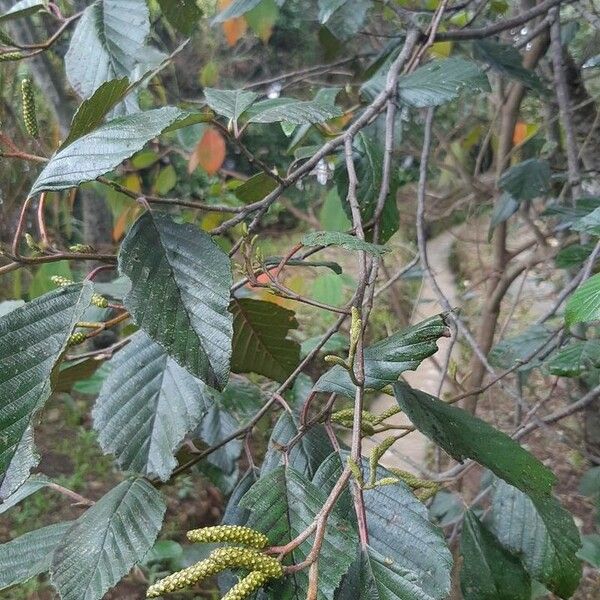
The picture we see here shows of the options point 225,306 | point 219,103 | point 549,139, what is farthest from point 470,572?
point 549,139

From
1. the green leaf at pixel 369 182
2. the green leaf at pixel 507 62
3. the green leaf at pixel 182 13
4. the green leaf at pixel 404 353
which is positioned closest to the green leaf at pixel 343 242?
the green leaf at pixel 404 353

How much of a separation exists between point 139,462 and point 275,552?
234mm

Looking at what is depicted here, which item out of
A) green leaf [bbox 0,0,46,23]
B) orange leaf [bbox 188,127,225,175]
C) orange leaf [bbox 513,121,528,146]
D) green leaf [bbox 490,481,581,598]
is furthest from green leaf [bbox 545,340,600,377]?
orange leaf [bbox 513,121,528,146]

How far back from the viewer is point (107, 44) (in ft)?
2.32

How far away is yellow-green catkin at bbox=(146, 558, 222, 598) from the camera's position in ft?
0.89

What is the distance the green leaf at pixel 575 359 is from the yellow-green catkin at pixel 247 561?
1.74 feet

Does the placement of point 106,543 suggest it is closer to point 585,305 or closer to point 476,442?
point 476,442

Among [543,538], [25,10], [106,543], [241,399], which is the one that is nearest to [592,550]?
[543,538]

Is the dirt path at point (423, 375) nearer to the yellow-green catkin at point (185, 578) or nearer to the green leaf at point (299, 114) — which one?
the green leaf at point (299, 114)

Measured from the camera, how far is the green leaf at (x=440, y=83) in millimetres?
700

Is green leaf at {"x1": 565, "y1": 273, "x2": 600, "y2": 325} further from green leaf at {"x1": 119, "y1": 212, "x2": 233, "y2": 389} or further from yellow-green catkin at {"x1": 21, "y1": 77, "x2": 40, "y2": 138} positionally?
yellow-green catkin at {"x1": 21, "y1": 77, "x2": 40, "y2": 138}

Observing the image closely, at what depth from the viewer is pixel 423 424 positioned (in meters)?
0.40

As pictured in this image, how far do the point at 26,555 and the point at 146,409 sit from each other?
0.49 feet

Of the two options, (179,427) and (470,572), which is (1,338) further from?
(470,572)
